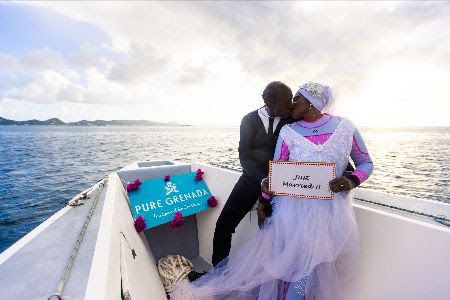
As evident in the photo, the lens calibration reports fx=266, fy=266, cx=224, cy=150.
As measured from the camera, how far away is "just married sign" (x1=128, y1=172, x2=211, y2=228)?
138 inches

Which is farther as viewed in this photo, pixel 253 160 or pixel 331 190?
pixel 253 160

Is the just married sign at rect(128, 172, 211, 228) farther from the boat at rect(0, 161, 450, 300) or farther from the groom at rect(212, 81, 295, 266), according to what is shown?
the groom at rect(212, 81, 295, 266)

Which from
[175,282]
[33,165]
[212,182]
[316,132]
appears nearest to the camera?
[316,132]

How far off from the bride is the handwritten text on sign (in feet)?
0.23

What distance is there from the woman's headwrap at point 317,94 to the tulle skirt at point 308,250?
0.64 meters

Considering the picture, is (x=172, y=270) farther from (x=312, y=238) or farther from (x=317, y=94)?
(x=317, y=94)

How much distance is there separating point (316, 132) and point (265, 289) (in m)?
1.26

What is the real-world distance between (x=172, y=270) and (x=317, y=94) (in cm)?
255

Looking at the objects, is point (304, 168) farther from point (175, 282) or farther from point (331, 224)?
point (175, 282)

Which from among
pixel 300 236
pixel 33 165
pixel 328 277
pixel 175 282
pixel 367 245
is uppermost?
pixel 300 236

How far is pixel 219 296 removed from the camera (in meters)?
2.40

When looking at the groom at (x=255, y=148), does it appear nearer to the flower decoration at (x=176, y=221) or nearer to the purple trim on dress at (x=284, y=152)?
the purple trim on dress at (x=284, y=152)

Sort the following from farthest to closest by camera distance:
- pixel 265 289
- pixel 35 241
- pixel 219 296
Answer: pixel 219 296, pixel 265 289, pixel 35 241

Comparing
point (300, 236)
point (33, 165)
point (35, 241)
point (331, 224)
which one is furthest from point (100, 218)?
point (33, 165)
